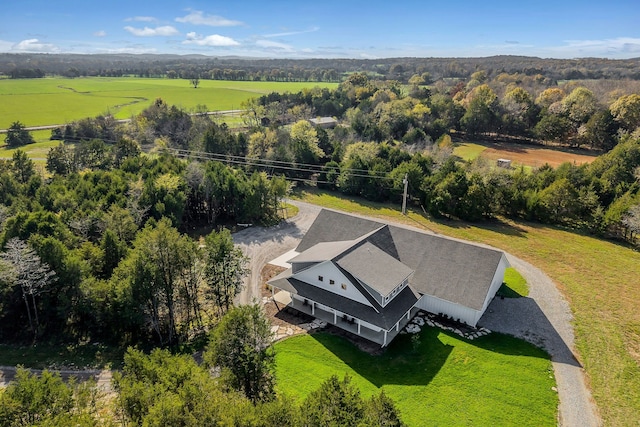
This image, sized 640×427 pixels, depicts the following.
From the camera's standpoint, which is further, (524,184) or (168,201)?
(524,184)

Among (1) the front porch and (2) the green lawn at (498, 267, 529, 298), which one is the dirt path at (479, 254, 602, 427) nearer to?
(2) the green lawn at (498, 267, 529, 298)

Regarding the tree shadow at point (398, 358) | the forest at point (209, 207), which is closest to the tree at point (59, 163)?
the forest at point (209, 207)

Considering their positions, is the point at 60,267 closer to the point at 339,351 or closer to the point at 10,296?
the point at 10,296

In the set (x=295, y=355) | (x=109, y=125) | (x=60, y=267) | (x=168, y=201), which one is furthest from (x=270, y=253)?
(x=109, y=125)

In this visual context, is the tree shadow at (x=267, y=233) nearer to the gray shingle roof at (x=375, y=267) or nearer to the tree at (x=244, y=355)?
the gray shingle roof at (x=375, y=267)

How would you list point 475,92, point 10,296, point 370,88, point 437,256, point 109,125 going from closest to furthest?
point 10,296
point 437,256
point 109,125
point 475,92
point 370,88

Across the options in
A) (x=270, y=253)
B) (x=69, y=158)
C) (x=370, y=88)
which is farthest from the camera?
(x=370, y=88)

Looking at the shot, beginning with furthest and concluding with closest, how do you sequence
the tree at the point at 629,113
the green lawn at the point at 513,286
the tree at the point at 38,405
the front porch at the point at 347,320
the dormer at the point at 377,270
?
the tree at the point at 629,113, the green lawn at the point at 513,286, the dormer at the point at 377,270, the front porch at the point at 347,320, the tree at the point at 38,405
